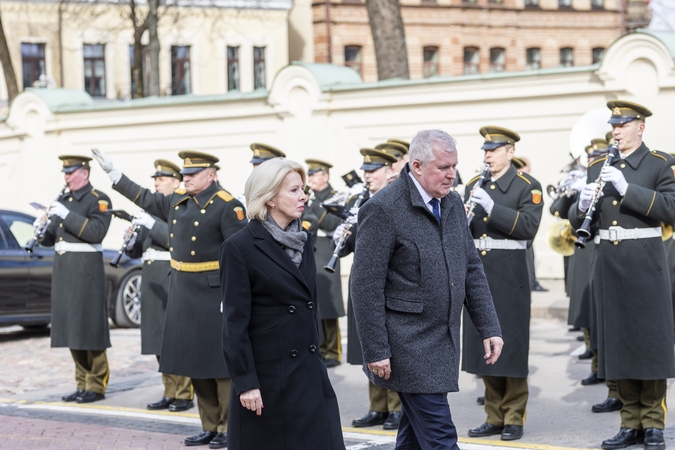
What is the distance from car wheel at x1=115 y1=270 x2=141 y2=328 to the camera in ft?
48.5

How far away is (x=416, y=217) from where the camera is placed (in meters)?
5.69

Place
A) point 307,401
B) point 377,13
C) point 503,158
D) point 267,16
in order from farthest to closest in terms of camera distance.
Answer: point 267,16 < point 377,13 < point 503,158 < point 307,401

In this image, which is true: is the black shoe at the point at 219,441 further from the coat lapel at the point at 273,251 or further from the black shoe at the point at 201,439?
the coat lapel at the point at 273,251

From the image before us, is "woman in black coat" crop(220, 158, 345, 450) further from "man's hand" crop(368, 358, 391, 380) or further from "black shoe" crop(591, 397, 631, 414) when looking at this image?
"black shoe" crop(591, 397, 631, 414)

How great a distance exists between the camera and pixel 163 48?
44531mm

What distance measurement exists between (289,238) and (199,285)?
9.03ft

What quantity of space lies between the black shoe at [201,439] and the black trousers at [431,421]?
2.56 metres

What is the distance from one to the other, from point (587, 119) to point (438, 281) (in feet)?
22.8

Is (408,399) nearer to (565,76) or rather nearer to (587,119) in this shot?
(587,119)

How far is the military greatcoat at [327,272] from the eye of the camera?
1173 cm

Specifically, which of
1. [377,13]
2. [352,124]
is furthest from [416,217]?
[377,13]

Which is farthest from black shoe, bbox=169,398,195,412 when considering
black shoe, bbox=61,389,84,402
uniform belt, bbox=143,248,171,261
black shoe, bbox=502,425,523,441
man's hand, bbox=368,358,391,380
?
man's hand, bbox=368,358,391,380

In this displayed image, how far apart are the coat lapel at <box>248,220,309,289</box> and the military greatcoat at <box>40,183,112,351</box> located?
4.72 meters

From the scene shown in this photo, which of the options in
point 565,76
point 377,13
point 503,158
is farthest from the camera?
point 377,13
